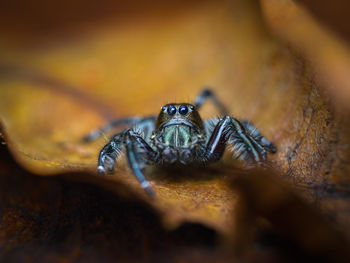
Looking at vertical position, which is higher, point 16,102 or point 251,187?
point 16,102

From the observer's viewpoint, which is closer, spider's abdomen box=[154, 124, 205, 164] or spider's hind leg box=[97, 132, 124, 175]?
spider's hind leg box=[97, 132, 124, 175]

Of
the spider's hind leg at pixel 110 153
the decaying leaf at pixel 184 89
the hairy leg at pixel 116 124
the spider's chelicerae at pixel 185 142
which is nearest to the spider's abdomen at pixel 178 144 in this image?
the spider's chelicerae at pixel 185 142

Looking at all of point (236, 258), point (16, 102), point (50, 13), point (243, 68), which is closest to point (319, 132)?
point (236, 258)

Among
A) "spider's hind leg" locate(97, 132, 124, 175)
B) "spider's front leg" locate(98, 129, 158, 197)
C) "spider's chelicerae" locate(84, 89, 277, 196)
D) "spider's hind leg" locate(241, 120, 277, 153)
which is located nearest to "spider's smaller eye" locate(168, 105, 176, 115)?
"spider's chelicerae" locate(84, 89, 277, 196)

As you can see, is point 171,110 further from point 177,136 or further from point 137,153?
point 137,153

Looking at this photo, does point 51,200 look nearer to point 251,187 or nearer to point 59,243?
point 59,243

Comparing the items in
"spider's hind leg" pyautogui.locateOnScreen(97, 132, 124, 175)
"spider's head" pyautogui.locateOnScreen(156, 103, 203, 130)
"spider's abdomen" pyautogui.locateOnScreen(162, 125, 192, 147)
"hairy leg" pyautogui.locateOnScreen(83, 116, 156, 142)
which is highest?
"hairy leg" pyautogui.locateOnScreen(83, 116, 156, 142)

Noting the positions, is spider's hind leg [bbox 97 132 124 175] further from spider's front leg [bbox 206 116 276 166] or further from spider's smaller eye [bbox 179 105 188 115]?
spider's front leg [bbox 206 116 276 166]
